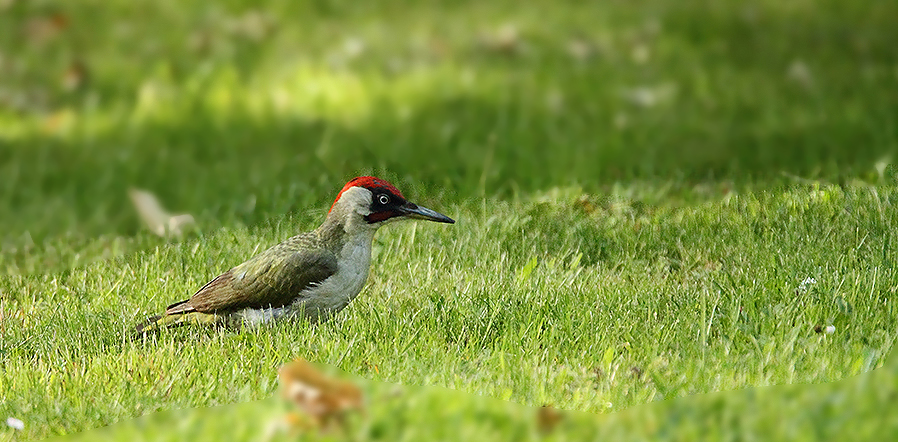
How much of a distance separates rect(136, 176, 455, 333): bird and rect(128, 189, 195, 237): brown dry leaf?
4.25 feet

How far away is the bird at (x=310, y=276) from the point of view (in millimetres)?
4574

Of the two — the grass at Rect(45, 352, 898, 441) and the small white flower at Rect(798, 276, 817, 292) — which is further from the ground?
the small white flower at Rect(798, 276, 817, 292)

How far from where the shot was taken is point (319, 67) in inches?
363

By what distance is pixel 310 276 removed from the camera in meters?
4.60

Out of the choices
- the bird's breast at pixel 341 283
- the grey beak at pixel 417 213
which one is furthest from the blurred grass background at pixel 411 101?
the grey beak at pixel 417 213

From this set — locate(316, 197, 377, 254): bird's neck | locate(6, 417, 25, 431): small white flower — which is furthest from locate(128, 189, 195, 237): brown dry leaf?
locate(6, 417, 25, 431): small white flower

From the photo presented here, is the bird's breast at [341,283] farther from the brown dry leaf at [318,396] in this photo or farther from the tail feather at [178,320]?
the brown dry leaf at [318,396]

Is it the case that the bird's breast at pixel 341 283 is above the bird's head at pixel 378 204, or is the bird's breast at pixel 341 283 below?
below

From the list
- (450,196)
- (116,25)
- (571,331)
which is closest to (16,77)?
(116,25)

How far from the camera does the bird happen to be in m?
4.57

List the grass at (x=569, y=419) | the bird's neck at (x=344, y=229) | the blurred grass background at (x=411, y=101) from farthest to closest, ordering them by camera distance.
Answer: the blurred grass background at (x=411, y=101)
the bird's neck at (x=344, y=229)
the grass at (x=569, y=419)

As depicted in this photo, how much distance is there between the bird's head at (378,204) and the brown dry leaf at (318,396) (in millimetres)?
825

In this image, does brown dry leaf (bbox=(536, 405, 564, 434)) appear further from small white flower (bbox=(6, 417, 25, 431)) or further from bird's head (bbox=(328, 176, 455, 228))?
small white flower (bbox=(6, 417, 25, 431))

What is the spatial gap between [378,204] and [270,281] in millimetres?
547
